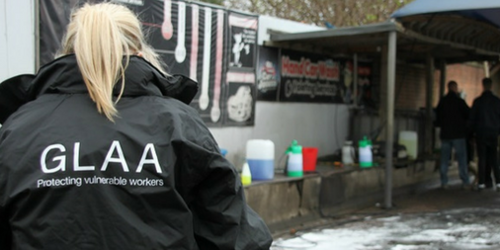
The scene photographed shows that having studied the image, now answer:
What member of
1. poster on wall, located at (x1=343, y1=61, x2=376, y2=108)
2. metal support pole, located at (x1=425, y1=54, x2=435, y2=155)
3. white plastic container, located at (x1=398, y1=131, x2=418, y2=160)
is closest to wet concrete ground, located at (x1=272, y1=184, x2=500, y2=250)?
white plastic container, located at (x1=398, y1=131, x2=418, y2=160)

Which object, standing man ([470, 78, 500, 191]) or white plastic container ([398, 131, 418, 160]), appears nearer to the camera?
standing man ([470, 78, 500, 191])

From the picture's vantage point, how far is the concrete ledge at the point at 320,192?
297 inches

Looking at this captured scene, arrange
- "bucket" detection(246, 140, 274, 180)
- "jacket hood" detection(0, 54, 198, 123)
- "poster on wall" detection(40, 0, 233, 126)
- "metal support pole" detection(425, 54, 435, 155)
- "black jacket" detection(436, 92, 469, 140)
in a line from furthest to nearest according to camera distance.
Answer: "metal support pole" detection(425, 54, 435, 155) < "black jacket" detection(436, 92, 469, 140) < "bucket" detection(246, 140, 274, 180) < "poster on wall" detection(40, 0, 233, 126) < "jacket hood" detection(0, 54, 198, 123)

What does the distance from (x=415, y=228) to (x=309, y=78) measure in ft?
12.3

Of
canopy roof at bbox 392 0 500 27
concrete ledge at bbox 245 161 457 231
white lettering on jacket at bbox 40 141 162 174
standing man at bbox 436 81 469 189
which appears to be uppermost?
canopy roof at bbox 392 0 500 27

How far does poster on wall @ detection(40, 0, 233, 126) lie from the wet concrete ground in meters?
2.29

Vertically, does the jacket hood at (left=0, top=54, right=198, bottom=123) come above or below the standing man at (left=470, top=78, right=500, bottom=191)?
above

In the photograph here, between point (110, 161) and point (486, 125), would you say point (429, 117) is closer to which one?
point (486, 125)

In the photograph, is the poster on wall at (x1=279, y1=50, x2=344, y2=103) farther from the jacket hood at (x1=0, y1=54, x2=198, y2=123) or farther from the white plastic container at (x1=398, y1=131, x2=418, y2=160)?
the jacket hood at (x1=0, y1=54, x2=198, y2=123)

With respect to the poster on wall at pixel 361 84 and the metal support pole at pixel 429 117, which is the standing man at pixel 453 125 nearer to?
the poster on wall at pixel 361 84

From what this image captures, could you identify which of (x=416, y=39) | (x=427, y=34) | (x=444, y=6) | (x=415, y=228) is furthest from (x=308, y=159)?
(x=427, y=34)

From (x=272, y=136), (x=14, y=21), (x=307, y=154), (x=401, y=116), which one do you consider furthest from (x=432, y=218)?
(x=14, y=21)

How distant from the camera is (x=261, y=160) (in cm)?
776

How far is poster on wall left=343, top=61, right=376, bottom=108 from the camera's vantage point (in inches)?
455
